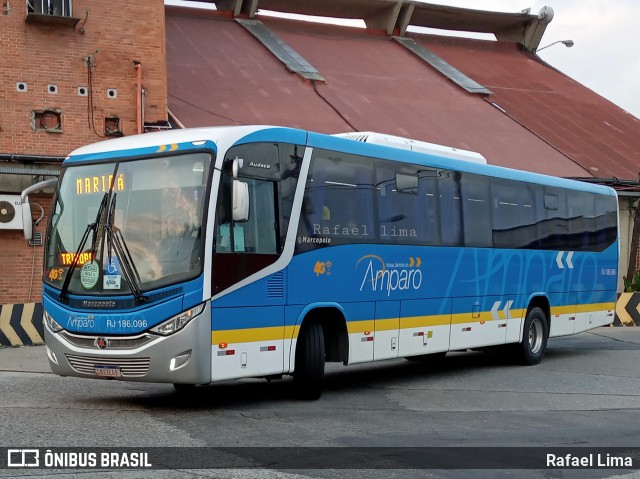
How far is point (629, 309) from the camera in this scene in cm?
2742

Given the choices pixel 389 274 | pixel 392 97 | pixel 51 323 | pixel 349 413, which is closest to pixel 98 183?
pixel 51 323

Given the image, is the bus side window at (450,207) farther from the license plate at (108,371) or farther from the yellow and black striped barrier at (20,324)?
the yellow and black striped barrier at (20,324)

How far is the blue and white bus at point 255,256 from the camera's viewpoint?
1078cm

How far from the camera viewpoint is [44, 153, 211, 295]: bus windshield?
35.4 ft

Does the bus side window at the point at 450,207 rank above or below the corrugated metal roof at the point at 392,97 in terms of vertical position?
below

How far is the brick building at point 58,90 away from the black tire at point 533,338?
10508mm

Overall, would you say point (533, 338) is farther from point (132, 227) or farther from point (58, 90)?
point (58, 90)

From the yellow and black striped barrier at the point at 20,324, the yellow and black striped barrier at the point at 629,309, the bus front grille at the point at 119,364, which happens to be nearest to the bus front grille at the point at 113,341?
the bus front grille at the point at 119,364

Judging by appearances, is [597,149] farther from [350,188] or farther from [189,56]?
[350,188]

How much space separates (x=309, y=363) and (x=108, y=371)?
246cm

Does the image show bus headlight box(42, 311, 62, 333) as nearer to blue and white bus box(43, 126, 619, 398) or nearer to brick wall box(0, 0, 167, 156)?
blue and white bus box(43, 126, 619, 398)

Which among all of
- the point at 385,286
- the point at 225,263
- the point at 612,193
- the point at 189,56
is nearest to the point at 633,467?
the point at 225,263

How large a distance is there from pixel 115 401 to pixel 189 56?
66.3 feet

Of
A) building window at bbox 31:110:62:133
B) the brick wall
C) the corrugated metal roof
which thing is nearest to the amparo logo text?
the brick wall
